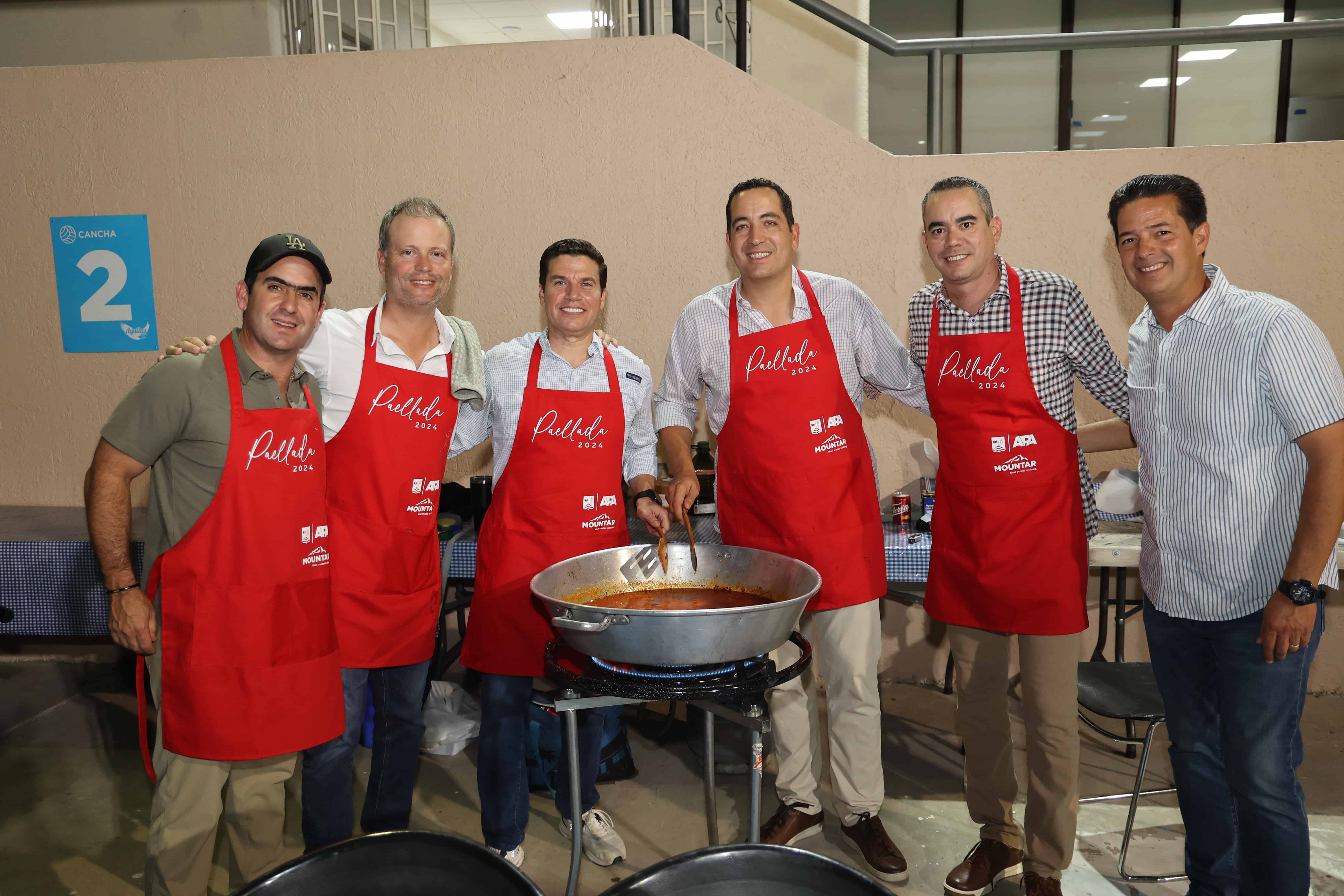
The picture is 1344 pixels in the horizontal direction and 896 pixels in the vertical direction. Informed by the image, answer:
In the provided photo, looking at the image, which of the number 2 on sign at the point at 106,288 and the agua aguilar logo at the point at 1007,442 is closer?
the agua aguilar logo at the point at 1007,442

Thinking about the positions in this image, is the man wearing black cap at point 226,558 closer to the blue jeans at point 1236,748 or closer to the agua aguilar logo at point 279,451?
the agua aguilar logo at point 279,451

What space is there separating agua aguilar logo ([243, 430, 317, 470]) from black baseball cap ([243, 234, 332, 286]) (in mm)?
367

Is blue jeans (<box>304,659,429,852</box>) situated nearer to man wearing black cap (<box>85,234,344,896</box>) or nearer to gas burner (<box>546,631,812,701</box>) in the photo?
man wearing black cap (<box>85,234,344,896</box>)

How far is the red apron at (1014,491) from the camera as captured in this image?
2203 millimetres

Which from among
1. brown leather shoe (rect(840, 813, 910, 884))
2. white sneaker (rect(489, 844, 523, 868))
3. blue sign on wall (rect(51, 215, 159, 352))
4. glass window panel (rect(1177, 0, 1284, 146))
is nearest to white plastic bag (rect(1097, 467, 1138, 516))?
A: brown leather shoe (rect(840, 813, 910, 884))

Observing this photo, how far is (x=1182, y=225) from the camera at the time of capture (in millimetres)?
1879

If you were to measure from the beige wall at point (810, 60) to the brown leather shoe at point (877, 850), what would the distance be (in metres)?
3.40

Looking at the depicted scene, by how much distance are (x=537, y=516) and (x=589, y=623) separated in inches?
34.6

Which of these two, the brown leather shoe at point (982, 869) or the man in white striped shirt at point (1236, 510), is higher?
the man in white striped shirt at point (1236, 510)

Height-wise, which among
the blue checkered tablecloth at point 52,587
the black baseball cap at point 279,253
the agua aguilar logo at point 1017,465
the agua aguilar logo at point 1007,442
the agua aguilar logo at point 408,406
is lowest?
the blue checkered tablecloth at point 52,587

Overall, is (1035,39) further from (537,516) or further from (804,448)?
(537,516)

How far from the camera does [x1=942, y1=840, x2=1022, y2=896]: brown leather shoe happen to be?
231 centimetres

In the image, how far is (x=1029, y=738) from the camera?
2258 millimetres

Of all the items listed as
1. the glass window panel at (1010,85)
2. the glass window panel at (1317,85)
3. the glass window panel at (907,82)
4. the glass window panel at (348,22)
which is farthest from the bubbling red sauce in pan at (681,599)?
the glass window panel at (1317,85)
